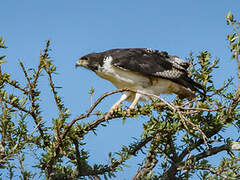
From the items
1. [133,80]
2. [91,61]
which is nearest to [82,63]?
[91,61]

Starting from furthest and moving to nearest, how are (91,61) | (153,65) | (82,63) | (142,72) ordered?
1. (82,63)
2. (91,61)
3. (153,65)
4. (142,72)

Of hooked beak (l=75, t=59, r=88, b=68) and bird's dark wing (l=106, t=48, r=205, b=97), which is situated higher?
hooked beak (l=75, t=59, r=88, b=68)

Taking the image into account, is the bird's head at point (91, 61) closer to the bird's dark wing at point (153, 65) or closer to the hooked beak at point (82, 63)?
the hooked beak at point (82, 63)

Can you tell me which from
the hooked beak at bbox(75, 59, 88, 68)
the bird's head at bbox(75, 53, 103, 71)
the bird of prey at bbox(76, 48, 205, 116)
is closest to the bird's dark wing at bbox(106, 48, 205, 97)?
the bird of prey at bbox(76, 48, 205, 116)

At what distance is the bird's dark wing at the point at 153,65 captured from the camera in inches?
201

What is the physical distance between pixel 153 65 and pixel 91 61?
0.92 m

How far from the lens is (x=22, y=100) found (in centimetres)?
378

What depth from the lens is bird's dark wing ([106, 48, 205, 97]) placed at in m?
5.10

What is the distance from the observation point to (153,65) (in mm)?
5230

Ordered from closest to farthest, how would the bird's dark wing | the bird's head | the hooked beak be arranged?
the bird's dark wing → the bird's head → the hooked beak

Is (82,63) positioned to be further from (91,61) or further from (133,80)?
(133,80)

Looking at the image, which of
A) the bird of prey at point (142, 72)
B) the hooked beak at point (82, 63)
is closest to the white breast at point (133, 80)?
the bird of prey at point (142, 72)

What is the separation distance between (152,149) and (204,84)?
1.06 meters

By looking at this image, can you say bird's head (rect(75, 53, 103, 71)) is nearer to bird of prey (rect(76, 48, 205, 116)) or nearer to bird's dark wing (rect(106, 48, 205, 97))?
bird of prey (rect(76, 48, 205, 116))
